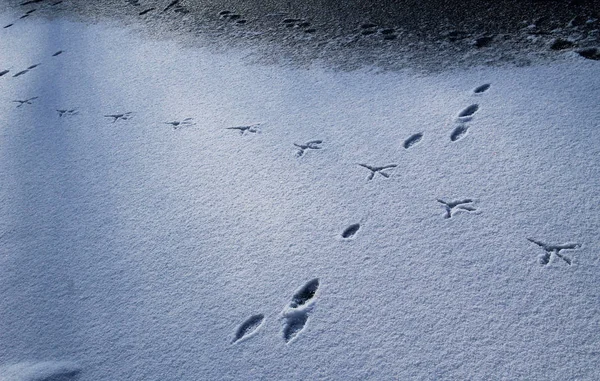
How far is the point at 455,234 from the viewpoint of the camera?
130cm

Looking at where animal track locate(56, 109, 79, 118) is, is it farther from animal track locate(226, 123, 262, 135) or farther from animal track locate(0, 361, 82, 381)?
animal track locate(0, 361, 82, 381)

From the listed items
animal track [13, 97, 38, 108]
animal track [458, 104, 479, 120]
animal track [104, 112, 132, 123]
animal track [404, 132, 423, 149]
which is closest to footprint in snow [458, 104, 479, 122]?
animal track [458, 104, 479, 120]

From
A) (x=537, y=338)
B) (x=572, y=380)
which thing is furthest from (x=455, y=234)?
(x=572, y=380)

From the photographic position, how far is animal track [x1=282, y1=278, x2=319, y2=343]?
1171mm

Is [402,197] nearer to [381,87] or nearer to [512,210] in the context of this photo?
[512,210]

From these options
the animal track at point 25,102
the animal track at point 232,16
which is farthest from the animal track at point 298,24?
the animal track at point 25,102

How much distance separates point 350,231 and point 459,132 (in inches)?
20.2

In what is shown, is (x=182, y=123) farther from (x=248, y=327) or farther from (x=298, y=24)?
→ (x=248, y=327)

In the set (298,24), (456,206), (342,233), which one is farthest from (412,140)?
(298,24)

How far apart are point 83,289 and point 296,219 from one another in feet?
1.97

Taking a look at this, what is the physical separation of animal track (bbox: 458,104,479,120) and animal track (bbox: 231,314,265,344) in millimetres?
917

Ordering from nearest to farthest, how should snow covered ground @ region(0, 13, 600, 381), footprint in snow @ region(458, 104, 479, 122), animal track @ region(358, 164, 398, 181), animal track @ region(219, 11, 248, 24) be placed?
1. snow covered ground @ region(0, 13, 600, 381)
2. animal track @ region(358, 164, 398, 181)
3. footprint in snow @ region(458, 104, 479, 122)
4. animal track @ region(219, 11, 248, 24)

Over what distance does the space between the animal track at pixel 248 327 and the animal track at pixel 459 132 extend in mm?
813

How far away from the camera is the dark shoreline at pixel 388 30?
6.26 feet
